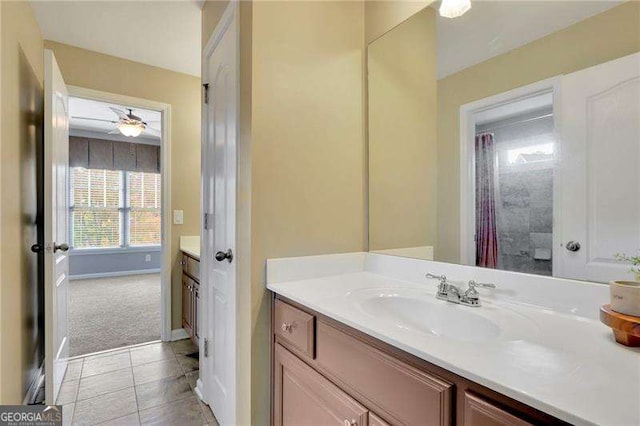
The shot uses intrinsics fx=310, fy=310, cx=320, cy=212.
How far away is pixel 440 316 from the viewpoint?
110cm

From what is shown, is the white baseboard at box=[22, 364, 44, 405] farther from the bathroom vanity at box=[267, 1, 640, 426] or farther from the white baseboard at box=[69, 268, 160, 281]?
the white baseboard at box=[69, 268, 160, 281]

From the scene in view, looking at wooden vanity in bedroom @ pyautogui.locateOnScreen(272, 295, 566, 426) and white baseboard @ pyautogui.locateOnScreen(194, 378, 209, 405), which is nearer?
wooden vanity in bedroom @ pyautogui.locateOnScreen(272, 295, 566, 426)

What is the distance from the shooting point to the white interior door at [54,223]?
66.1 inches

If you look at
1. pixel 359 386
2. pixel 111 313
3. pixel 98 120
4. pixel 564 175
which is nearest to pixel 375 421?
pixel 359 386

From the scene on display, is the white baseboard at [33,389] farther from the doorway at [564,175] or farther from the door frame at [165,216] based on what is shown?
the doorway at [564,175]

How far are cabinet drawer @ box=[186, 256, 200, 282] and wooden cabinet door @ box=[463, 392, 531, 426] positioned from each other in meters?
2.19

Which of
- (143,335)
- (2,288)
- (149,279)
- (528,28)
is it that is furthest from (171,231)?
(149,279)

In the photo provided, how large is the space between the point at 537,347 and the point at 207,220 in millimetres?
1707

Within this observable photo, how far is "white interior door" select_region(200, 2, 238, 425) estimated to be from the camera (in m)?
1.52

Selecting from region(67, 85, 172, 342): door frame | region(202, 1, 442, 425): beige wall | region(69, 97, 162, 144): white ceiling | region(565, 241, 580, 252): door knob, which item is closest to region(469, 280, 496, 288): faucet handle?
region(565, 241, 580, 252): door knob

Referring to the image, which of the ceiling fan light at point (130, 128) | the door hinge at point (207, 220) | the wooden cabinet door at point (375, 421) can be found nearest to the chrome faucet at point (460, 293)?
the wooden cabinet door at point (375, 421)

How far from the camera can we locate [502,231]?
1143mm

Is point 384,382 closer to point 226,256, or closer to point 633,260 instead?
point 633,260

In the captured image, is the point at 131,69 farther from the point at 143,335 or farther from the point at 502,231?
the point at 502,231
